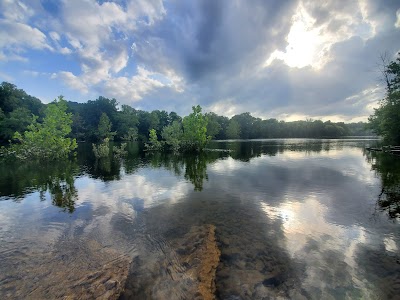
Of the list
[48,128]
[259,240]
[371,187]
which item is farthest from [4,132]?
[371,187]

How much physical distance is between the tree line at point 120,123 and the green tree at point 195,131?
78.0 inches

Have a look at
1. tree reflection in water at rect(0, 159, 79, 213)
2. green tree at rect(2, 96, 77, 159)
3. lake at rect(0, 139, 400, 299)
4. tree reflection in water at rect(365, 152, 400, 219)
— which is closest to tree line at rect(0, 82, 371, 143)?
green tree at rect(2, 96, 77, 159)

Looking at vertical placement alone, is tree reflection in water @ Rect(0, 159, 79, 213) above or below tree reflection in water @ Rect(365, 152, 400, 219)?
above

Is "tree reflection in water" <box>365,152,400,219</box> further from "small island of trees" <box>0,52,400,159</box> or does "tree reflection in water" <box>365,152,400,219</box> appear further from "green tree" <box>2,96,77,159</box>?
"green tree" <box>2,96,77,159</box>

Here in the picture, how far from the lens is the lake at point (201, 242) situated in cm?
625

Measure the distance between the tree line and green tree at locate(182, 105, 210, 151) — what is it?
1.98 meters

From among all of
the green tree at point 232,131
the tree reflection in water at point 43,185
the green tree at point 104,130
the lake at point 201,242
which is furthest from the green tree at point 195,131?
the green tree at point 232,131

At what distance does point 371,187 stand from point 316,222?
10.6 meters

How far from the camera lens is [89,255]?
7980 millimetres

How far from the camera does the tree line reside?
212 ft

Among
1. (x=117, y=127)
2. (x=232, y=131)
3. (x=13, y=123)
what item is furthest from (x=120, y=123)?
(x=232, y=131)

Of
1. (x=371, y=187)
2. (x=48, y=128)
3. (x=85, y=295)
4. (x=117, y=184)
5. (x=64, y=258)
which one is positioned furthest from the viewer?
(x=48, y=128)

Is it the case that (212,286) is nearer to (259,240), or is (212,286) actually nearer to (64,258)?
(259,240)

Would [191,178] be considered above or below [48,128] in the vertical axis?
below
